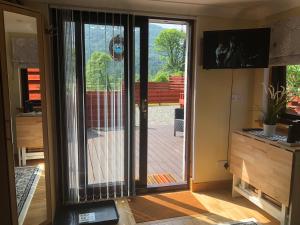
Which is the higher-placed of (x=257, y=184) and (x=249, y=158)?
(x=249, y=158)

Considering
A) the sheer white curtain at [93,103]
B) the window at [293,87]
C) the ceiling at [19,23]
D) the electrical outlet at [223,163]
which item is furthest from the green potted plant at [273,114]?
the ceiling at [19,23]

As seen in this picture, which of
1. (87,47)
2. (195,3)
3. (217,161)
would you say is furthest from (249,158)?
(87,47)

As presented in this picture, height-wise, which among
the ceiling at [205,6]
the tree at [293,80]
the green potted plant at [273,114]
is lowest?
the green potted plant at [273,114]

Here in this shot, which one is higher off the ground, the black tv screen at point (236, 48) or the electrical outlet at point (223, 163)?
the black tv screen at point (236, 48)

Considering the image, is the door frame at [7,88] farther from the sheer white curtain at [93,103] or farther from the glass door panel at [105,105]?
the glass door panel at [105,105]

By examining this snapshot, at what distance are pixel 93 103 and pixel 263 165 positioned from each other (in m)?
1.78

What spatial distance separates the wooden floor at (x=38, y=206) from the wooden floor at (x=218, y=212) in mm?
720

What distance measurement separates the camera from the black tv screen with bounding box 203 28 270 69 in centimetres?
262

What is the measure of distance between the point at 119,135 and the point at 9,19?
147 centimetres

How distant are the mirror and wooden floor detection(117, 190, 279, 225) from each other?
801mm

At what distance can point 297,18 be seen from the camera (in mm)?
2410

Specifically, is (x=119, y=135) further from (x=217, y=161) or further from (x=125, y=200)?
(x=217, y=161)

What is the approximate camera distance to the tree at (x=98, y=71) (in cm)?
256

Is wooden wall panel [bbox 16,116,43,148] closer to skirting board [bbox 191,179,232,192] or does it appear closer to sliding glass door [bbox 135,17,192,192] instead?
sliding glass door [bbox 135,17,192,192]
